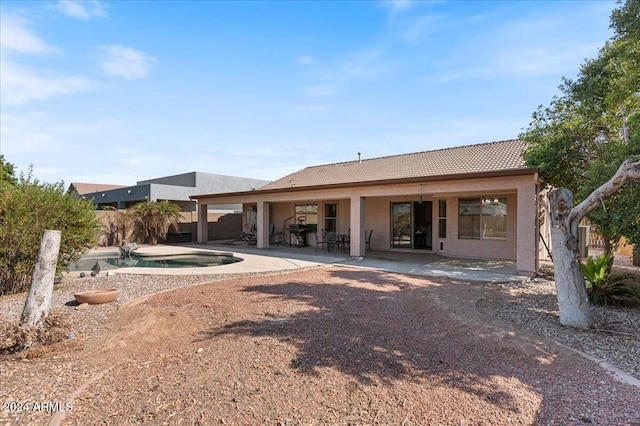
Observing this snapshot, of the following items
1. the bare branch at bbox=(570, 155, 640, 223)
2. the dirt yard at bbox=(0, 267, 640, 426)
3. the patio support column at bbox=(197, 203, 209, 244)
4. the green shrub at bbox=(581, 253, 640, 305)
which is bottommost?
the dirt yard at bbox=(0, 267, 640, 426)

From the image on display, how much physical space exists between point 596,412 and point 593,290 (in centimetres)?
513

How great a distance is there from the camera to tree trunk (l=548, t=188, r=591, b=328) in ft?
17.5

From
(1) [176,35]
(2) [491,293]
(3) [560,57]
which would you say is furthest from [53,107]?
(3) [560,57]

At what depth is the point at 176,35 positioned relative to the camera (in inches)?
388

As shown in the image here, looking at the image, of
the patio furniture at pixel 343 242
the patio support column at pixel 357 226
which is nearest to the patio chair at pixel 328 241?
the patio furniture at pixel 343 242

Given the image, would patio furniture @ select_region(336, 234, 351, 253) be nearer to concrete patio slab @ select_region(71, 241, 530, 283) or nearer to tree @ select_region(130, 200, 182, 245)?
concrete patio slab @ select_region(71, 241, 530, 283)

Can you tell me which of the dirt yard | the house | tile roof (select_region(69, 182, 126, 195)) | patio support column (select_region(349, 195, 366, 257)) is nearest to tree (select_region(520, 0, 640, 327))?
the dirt yard

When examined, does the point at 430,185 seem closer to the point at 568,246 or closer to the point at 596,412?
the point at 568,246

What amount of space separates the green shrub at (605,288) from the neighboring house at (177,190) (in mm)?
21417

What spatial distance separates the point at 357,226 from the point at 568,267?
792 centimetres

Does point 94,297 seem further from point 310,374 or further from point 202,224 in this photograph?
point 202,224

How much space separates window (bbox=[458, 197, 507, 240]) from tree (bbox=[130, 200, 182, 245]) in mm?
15949

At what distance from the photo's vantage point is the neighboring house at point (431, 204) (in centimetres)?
972

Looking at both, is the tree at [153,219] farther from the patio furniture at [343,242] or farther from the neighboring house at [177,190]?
the patio furniture at [343,242]
